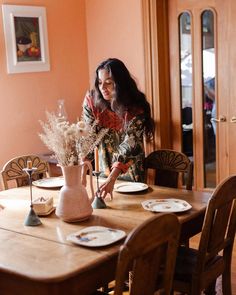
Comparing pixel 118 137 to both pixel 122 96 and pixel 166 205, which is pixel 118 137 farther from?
pixel 166 205

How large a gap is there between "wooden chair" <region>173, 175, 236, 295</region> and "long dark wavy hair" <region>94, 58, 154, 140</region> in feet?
3.02

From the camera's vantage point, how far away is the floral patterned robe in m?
2.94

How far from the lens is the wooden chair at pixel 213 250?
2.09 m

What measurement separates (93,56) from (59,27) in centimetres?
43

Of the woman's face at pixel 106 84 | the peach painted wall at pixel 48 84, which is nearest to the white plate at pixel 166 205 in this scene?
the woman's face at pixel 106 84

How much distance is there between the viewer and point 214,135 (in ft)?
13.3

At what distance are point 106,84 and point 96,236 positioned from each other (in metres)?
1.24

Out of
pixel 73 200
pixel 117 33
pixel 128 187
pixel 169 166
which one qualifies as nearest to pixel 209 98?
pixel 117 33

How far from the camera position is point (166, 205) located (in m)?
2.39

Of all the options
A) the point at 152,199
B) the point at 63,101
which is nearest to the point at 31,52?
the point at 63,101

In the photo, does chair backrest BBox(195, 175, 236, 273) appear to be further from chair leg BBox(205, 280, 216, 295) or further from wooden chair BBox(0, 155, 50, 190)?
wooden chair BBox(0, 155, 50, 190)

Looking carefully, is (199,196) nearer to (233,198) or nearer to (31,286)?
(233,198)

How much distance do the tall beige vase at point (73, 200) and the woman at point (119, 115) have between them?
0.62 m

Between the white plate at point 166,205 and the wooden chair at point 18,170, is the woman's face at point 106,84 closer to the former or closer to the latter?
the wooden chair at point 18,170
